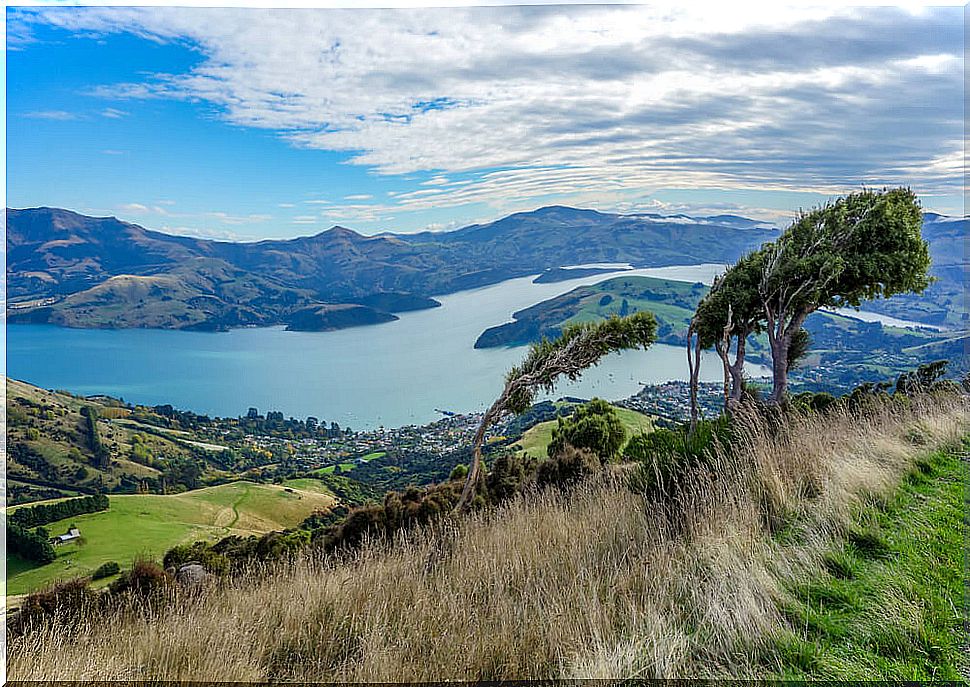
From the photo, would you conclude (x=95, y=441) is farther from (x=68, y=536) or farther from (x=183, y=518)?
(x=68, y=536)

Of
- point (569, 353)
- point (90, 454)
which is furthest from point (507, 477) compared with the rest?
point (90, 454)

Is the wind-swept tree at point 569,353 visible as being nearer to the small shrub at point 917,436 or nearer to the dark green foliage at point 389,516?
the dark green foliage at point 389,516

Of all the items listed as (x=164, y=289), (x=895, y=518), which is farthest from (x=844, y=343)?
(x=164, y=289)

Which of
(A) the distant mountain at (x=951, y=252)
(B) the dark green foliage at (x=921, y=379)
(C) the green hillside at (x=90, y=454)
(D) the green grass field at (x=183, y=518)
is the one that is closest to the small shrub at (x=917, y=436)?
(A) the distant mountain at (x=951, y=252)

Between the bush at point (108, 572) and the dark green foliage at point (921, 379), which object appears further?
the bush at point (108, 572)

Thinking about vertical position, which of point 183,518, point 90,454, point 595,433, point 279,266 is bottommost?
point 90,454

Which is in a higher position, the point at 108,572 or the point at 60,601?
the point at 60,601
